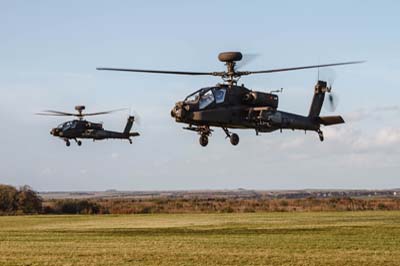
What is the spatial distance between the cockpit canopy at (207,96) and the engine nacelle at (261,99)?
161 centimetres

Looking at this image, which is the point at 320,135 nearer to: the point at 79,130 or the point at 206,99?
the point at 206,99

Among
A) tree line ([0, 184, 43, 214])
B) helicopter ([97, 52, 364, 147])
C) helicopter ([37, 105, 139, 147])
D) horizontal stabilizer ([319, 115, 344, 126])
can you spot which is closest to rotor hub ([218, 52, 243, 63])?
helicopter ([97, 52, 364, 147])

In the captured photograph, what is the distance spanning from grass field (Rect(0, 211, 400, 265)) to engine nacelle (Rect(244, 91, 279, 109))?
6732mm

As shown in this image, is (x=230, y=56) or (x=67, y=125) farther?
(x=67, y=125)

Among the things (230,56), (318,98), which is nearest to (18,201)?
(318,98)

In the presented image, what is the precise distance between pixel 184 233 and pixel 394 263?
18.4 metres

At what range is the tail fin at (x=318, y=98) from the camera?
4084cm

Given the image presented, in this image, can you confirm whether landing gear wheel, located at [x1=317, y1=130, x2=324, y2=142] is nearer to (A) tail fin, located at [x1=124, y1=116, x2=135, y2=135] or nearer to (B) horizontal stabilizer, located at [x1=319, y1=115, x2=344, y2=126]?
(B) horizontal stabilizer, located at [x1=319, y1=115, x2=344, y2=126]

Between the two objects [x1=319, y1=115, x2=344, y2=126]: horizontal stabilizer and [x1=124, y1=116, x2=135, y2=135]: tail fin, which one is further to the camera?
[x1=124, y1=116, x2=135, y2=135]: tail fin

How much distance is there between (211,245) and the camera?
35281 mm

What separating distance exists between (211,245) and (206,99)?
6785 millimetres

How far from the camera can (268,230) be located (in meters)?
45.7

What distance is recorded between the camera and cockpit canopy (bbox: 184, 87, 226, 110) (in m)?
35.6

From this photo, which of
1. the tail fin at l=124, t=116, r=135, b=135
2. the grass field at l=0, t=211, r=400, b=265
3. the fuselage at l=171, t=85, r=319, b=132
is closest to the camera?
the grass field at l=0, t=211, r=400, b=265
